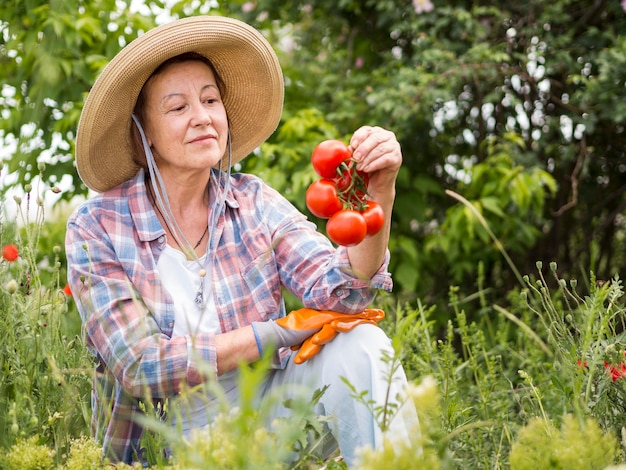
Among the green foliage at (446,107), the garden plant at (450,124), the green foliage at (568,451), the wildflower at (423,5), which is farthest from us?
the wildflower at (423,5)

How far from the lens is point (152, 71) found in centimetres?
187

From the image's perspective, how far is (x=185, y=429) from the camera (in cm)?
173

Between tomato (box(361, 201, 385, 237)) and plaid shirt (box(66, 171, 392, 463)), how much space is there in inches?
8.6

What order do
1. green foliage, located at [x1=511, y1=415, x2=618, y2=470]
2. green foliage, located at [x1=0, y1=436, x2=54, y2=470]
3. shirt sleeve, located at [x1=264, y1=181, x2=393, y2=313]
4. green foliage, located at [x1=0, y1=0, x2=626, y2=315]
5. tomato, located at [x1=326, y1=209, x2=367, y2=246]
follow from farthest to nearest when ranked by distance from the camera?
green foliage, located at [x1=0, y1=0, x2=626, y2=315]
shirt sleeve, located at [x1=264, y1=181, x2=393, y2=313]
tomato, located at [x1=326, y1=209, x2=367, y2=246]
green foliage, located at [x1=0, y1=436, x2=54, y2=470]
green foliage, located at [x1=511, y1=415, x2=618, y2=470]

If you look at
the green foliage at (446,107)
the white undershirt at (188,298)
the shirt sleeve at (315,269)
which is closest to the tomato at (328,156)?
the shirt sleeve at (315,269)

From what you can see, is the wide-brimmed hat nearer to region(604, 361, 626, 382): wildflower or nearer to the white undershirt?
the white undershirt

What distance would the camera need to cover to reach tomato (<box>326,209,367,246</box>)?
1.42 meters

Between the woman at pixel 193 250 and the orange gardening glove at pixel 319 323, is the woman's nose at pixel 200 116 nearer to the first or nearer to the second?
the woman at pixel 193 250

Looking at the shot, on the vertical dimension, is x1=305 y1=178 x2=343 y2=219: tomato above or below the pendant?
above

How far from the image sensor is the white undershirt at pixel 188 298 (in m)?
1.75

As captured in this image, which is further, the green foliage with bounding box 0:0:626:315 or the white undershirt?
the green foliage with bounding box 0:0:626:315

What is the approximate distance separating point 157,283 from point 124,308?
0.41ft

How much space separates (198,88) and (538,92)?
75.1 inches

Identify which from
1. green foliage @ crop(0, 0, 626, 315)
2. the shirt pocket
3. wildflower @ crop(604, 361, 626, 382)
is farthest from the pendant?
green foliage @ crop(0, 0, 626, 315)
